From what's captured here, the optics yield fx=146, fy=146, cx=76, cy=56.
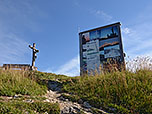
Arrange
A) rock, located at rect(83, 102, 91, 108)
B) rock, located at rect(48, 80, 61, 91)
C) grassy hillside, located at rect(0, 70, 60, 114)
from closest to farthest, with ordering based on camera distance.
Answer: grassy hillside, located at rect(0, 70, 60, 114) < rock, located at rect(83, 102, 91, 108) < rock, located at rect(48, 80, 61, 91)

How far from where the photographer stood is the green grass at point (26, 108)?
12.1ft

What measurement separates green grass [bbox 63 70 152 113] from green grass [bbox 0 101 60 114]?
1.64 metres

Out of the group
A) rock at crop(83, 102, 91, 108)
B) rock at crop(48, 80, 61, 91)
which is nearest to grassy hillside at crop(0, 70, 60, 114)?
rock at crop(48, 80, 61, 91)

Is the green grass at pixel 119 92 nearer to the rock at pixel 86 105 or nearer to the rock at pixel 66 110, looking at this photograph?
the rock at pixel 86 105

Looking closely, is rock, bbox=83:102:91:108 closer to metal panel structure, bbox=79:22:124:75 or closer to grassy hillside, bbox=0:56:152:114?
grassy hillside, bbox=0:56:152:114

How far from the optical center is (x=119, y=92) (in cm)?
561

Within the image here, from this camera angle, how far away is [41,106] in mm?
4262

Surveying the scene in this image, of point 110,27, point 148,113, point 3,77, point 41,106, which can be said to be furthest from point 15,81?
point 110,27

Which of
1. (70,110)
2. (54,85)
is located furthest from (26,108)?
(54,85)

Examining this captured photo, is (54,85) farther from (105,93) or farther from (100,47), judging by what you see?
(100,47)

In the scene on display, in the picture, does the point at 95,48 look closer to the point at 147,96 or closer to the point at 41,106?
the point at 147,96

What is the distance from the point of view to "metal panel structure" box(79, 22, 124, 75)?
11690 millimetres

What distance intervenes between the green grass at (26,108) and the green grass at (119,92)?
1.64 meters

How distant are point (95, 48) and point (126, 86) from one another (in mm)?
7179
